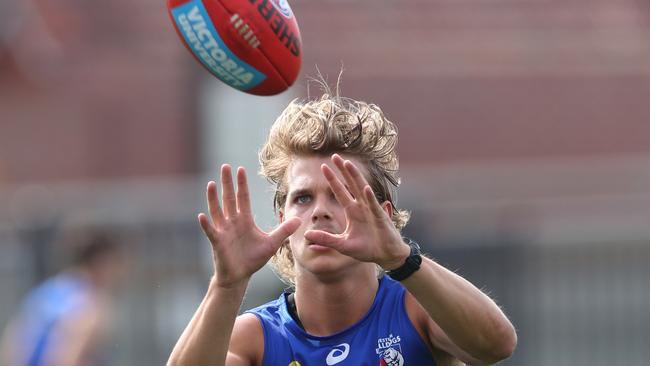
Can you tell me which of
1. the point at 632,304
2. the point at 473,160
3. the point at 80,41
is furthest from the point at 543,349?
the point at 80,41

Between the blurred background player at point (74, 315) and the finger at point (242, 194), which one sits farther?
the blurred background player at point (74, 315)

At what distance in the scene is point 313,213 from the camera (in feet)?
14.6

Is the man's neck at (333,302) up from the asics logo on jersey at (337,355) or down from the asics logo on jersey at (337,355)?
up

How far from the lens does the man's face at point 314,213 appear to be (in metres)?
4.42

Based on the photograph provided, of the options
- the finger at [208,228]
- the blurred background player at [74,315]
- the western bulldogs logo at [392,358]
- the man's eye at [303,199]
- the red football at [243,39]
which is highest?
the red football at [243,39]

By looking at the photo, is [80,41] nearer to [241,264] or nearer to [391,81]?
[391,81]

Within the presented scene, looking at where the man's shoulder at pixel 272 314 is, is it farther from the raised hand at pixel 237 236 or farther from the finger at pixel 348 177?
the finger at pixel 348 177

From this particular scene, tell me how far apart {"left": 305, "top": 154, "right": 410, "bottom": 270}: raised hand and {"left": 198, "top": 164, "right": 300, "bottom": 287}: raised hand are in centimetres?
16

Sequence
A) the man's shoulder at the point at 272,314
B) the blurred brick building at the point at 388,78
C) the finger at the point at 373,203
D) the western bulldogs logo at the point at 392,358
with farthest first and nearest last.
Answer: the blurred brick building at the point at 388,78
the man's shoulder at the point at 272,314
the western bulldogs logo at the point at 392,358
the finger at the point at 373,203

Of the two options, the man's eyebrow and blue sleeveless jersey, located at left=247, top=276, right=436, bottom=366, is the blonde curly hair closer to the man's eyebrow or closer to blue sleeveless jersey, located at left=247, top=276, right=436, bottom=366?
the man's eyebrow

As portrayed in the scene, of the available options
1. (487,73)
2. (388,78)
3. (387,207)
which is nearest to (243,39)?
(387,207)

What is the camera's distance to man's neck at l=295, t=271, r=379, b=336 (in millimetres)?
4680

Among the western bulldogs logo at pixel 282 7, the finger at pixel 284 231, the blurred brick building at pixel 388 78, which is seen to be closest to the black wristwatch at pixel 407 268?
the finger at pixel 284 231

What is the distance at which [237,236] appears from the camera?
4309mm
